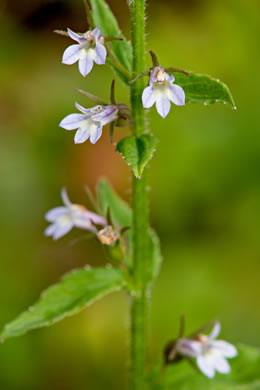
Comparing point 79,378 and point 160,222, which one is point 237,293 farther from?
point 79,378

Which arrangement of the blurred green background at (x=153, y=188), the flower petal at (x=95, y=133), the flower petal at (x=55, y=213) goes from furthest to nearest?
the blurred green background at (x=153, y=188) < the flower petal at (x=55, y=213) < the flower petal at (x=95, y=133)

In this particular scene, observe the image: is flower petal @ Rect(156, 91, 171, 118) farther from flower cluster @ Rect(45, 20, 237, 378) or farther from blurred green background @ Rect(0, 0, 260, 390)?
blurred green background @ Rect(0, 0, 260, 390)

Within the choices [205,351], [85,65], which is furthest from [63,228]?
[85,65]

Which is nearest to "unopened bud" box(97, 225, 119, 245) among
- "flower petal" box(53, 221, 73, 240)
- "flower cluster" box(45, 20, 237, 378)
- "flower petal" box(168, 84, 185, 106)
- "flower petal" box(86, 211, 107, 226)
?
"flower cluster" box(45, 20, 237, 378)

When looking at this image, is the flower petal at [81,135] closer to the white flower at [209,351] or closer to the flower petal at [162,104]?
the flower petal at [162,104]

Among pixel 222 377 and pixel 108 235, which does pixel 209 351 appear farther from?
pixel 108 235

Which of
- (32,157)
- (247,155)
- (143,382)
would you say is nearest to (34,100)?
(32,157)

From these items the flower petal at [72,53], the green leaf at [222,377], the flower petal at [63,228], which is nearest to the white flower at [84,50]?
the flower petal at [72,53]
